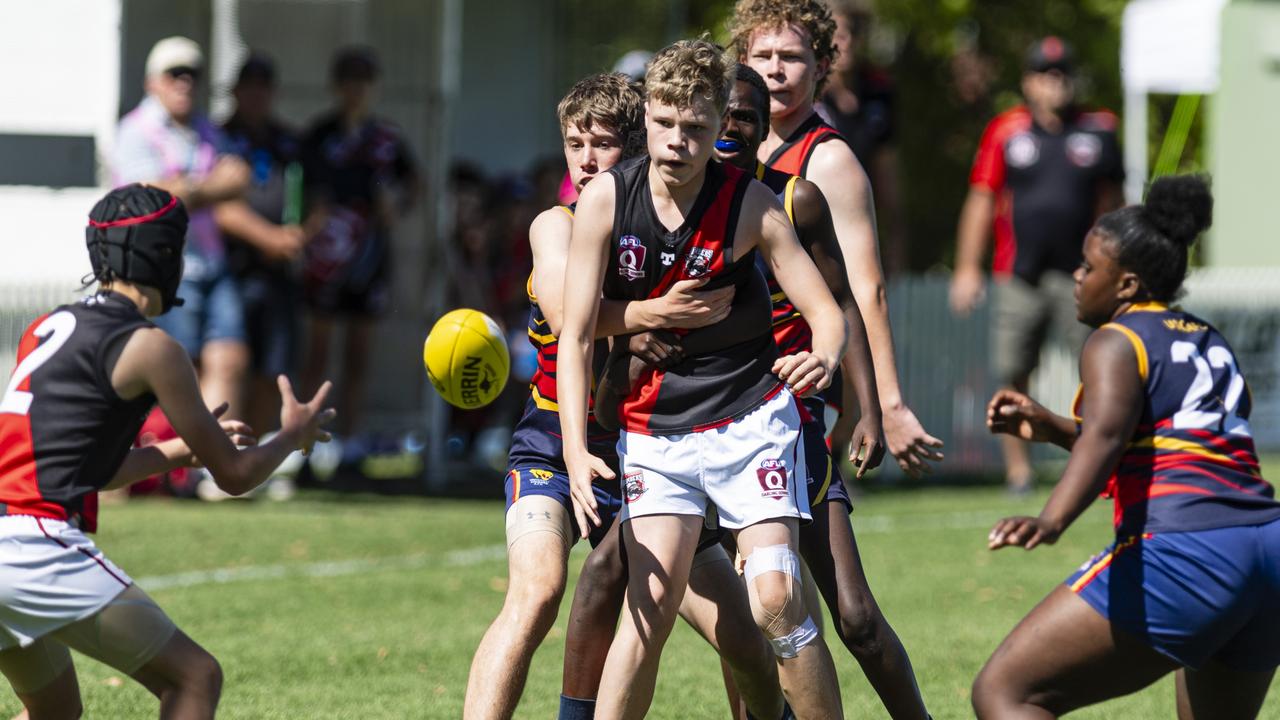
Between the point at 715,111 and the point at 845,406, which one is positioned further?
the point at 845,406

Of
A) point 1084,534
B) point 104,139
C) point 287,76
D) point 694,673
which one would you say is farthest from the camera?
point 287,76

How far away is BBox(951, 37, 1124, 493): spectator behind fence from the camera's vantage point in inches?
464

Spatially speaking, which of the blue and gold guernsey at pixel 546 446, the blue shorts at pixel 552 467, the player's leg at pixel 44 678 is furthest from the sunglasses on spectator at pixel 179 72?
the player's leg at pixel 44 678

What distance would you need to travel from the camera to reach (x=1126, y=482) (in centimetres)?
467

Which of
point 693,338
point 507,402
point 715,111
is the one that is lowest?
point 507,402

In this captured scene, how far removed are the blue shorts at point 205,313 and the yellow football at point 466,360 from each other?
17.8 ft

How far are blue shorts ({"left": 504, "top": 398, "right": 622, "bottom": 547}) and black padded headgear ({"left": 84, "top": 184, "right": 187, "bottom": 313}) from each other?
3.84ft

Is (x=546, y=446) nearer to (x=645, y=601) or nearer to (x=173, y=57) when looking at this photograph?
(x=645, y=601)

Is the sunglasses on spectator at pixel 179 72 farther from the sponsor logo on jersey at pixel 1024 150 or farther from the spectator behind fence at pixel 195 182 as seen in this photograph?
the sponsor logo on jersey at pixel 1024 150

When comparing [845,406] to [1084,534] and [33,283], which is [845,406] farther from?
[33,283]

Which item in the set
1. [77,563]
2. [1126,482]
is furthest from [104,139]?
[1126,482]

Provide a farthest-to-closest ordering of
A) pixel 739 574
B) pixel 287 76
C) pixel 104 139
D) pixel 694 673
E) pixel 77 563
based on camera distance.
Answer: pixel 287 76 < pixel 104 139 < pixel 694 673 < pixel 739 574 < pixel 77 563

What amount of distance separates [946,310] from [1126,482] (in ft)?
31.2

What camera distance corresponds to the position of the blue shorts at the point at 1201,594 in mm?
4402
